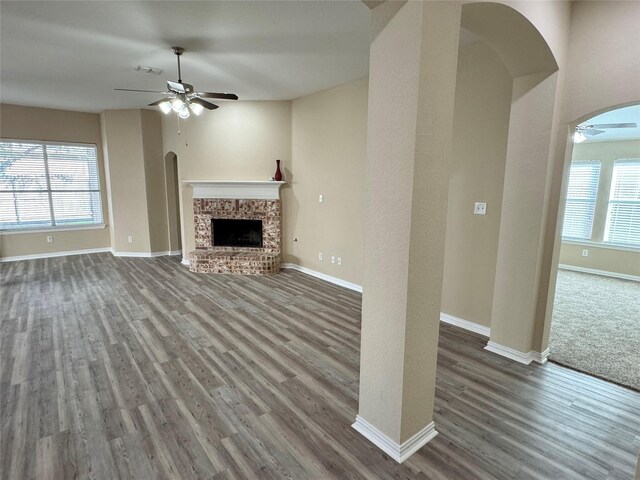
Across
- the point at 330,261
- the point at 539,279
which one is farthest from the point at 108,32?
the point at 539,279

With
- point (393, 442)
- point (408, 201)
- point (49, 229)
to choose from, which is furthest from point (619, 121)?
point (49, 229)

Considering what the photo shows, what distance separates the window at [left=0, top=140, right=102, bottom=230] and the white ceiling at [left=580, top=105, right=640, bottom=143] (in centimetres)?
853

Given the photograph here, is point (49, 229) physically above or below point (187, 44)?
below

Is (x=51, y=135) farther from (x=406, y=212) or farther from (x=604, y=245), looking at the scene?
(x=604, y=245)

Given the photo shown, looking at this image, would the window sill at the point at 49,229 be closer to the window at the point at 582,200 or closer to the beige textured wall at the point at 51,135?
the beige textured wall at the point at 51,135

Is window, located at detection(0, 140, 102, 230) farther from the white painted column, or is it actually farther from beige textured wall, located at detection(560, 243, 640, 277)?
beige textured wall, located at detection(560, 243, 640, 277)

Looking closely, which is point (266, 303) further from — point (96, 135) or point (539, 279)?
point (96, 135)

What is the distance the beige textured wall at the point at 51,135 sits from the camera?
607 cm

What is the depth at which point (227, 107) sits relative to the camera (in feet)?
18.8

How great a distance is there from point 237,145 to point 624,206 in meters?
6.94

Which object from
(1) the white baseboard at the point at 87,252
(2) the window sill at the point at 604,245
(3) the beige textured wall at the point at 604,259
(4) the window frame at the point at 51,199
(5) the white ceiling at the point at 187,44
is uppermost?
(5) the white ceiling at the point at 187,44

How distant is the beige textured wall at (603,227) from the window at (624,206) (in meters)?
0.08

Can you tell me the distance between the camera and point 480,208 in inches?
130

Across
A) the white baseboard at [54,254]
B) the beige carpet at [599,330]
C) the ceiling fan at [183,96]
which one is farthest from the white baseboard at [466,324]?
the white baseboard at [54,254]
